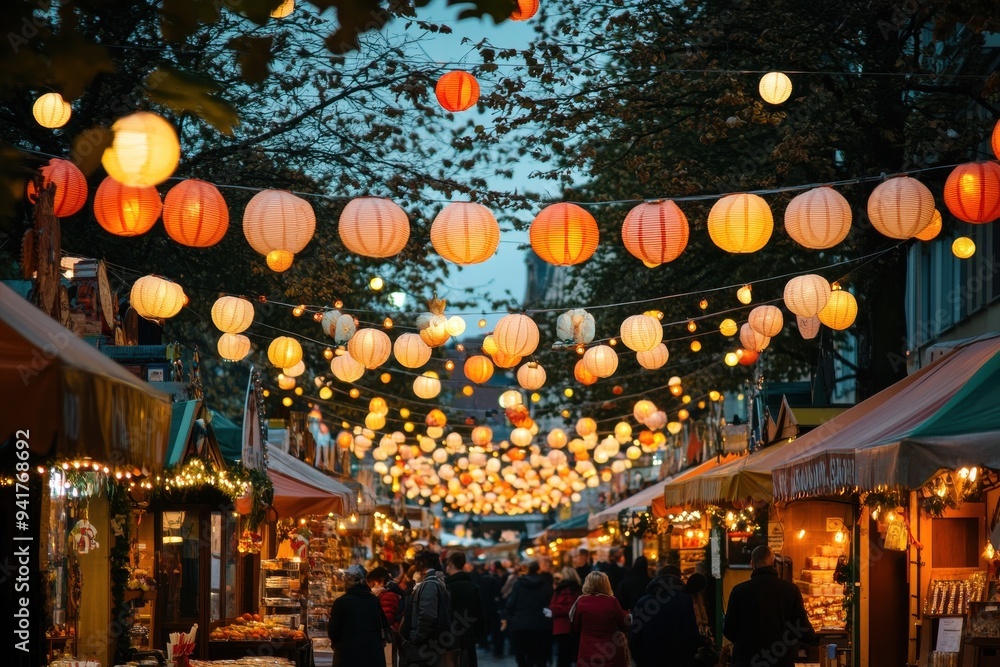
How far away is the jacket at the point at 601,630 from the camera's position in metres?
13.7

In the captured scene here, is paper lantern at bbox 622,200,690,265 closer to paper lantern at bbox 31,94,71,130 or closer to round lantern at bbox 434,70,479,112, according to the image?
round lantern at bbox 434,70,479,112

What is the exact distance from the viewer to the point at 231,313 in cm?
1568

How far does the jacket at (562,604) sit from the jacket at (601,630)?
4804 mm

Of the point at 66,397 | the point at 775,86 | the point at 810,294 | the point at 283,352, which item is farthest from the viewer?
the point at 283,352

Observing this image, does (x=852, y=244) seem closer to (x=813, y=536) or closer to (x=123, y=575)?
(x=813, y=536)

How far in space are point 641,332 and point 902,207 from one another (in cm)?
558

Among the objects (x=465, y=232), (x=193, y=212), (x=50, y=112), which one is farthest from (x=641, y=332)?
(x=50, y=112)

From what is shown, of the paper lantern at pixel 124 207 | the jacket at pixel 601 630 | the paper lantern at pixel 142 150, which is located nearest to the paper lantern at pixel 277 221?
the paper lantern at pixel 124 207

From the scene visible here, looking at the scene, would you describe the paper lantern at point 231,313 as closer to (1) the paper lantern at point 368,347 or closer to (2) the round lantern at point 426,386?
(1) the paper lantern at point 368,347

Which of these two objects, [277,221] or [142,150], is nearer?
[142,150]

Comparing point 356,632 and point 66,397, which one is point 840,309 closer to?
point 356,632

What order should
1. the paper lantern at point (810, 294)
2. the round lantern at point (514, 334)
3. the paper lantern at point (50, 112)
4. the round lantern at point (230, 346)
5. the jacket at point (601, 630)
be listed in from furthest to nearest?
the round lantern at point (230, 346) → the round lantern at point (514, 334) → the paper lantern at point (810, 294) → the jacket at point (601, 630) → the paper lantern at point (50, 112)

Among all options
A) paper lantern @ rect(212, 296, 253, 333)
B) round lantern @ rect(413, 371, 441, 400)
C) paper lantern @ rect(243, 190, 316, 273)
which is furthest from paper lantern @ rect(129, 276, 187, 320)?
round lantern @ rect(413, 371, 441, 400)

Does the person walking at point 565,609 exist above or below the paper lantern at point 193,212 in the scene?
below
